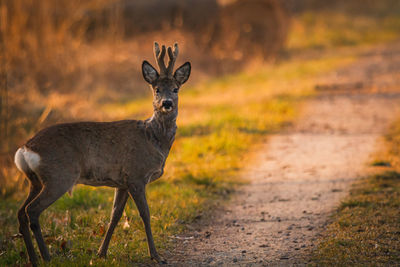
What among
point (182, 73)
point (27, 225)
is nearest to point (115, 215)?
point (27, 225)

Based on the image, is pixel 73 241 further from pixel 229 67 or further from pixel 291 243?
pixel 229 67

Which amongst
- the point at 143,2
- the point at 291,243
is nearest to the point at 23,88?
the point at 143,2

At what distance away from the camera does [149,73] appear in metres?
6.27

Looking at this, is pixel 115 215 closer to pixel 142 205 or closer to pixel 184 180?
pixel 142 205

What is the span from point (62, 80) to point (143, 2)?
252 inches

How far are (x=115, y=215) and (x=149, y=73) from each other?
5.17 feet

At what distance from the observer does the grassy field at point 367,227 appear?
5754 millimetres

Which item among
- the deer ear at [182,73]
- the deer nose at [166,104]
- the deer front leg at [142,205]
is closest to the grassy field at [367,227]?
the deer front leg at [142,205]

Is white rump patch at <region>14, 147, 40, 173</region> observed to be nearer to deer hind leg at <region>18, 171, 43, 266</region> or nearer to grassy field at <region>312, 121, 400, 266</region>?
deer hind leg at <region>18, 171, 43, 266</region>

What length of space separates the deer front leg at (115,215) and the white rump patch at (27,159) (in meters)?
1.01

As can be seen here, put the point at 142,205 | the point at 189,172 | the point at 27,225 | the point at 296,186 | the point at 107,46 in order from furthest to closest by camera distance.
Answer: the point at 107,46, the point at 189,172, the point at 296,186, the point at 142,205, the point at 27,225

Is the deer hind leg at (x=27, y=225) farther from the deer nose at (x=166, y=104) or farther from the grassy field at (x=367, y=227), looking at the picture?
the grassy field at (x=367, y=227)

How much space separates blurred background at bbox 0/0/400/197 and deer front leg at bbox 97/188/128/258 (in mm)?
3810

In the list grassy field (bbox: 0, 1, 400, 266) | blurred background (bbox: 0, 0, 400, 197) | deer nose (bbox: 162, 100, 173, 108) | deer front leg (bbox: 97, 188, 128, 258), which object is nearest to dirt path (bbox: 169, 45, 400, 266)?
grassy field (bbox: 0, 1, 400, 266)
